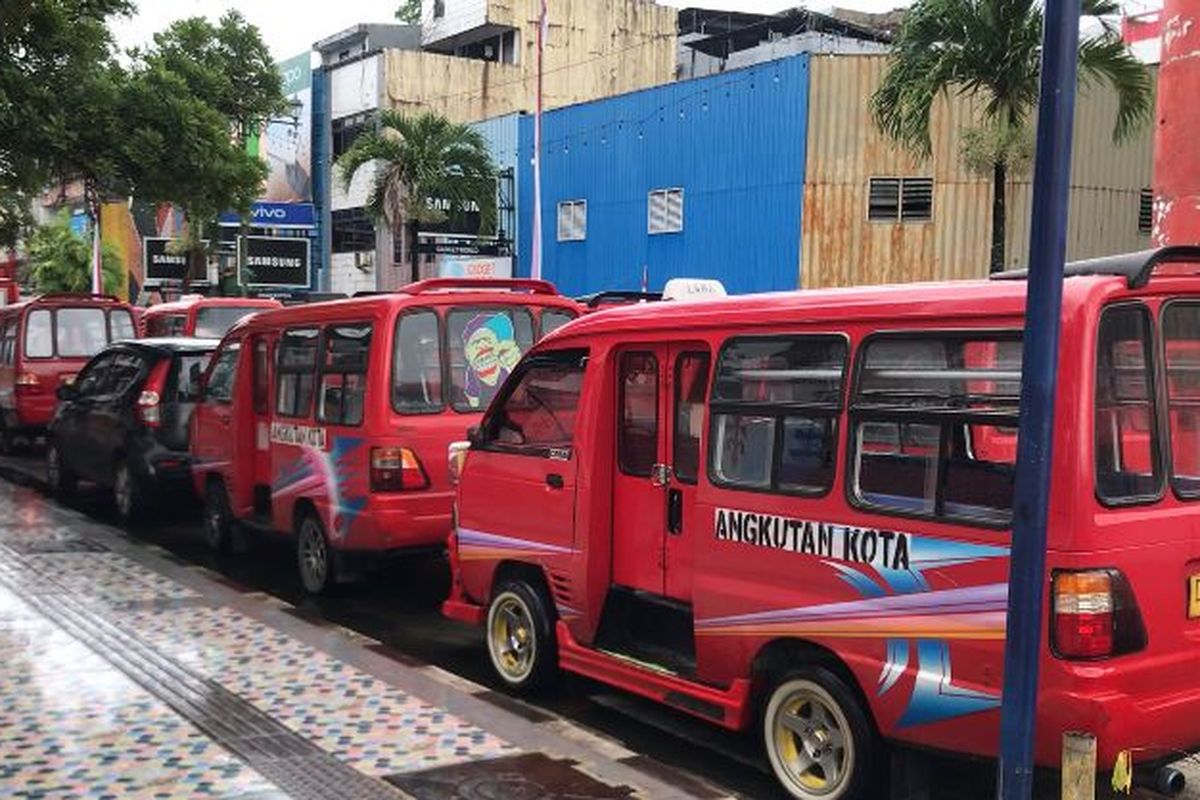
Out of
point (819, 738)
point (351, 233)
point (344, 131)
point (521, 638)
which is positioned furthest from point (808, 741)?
point (344, 131)

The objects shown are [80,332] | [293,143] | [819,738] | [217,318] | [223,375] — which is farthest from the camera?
[293,143]

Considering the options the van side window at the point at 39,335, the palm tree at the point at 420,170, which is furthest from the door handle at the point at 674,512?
the palm tree at the point at 420,170

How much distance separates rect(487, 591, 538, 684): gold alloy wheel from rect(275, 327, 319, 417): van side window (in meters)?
2.62

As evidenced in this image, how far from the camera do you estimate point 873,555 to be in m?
4.14

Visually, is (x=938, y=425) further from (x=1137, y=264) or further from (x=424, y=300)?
(x=424, y=300)

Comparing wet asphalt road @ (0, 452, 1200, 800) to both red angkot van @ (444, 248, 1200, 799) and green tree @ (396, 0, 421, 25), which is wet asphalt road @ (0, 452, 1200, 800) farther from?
green tree @ (396, 0, 421, 25)

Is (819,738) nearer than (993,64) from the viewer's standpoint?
Yes

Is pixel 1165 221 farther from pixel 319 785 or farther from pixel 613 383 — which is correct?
pixel 319 785

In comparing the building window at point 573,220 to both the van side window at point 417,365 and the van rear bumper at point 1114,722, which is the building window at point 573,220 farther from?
the van rear bumper at point 1114,722

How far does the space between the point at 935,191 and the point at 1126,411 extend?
2052 cm

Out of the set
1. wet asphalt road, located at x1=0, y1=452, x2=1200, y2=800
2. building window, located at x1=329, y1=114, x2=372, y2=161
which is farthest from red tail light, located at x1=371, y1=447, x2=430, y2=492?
building window, located at x1=329, y1=114, x2=372, y2=161

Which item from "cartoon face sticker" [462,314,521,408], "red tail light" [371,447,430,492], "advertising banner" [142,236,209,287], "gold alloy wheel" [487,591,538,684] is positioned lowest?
"gold alloy wheel" [487,591,538,684]

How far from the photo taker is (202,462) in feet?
33.0

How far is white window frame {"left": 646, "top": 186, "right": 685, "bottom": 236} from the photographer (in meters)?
26.5
